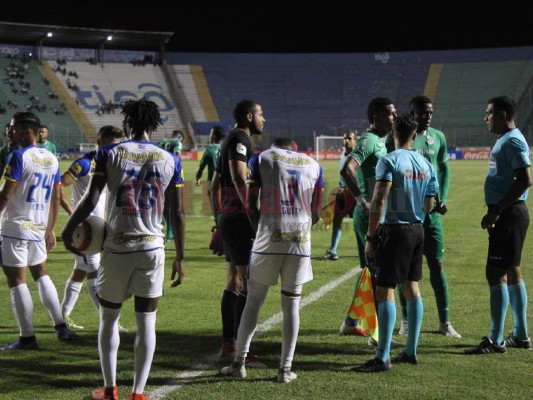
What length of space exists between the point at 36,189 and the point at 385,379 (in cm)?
361

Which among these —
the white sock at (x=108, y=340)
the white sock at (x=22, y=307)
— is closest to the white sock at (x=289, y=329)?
the white sock at (x=108, y=340)

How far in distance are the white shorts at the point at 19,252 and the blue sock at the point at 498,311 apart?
4322 millimetres

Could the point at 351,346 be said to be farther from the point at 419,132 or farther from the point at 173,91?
the point at 173,91

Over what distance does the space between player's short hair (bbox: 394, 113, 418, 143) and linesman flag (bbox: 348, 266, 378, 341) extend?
1.48 m

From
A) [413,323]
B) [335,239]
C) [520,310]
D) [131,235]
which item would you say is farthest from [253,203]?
[335,239]

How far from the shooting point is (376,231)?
6039 mm

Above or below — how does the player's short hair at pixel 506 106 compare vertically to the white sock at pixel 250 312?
above

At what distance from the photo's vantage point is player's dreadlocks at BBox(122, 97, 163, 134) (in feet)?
16.6

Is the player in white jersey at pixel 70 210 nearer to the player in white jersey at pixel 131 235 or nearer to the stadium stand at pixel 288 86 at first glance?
the player in white jersey at pixel 131 235

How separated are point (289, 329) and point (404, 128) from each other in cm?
194

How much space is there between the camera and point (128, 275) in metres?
4.94

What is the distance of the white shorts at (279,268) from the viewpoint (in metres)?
5.68

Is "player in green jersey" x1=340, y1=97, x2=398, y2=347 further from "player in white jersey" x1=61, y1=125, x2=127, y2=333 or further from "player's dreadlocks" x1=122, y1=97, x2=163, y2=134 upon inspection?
"player in white jersey" x1=61, y1=125, x2=127, y2=333

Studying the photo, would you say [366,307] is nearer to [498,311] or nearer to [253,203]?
[498,311]
